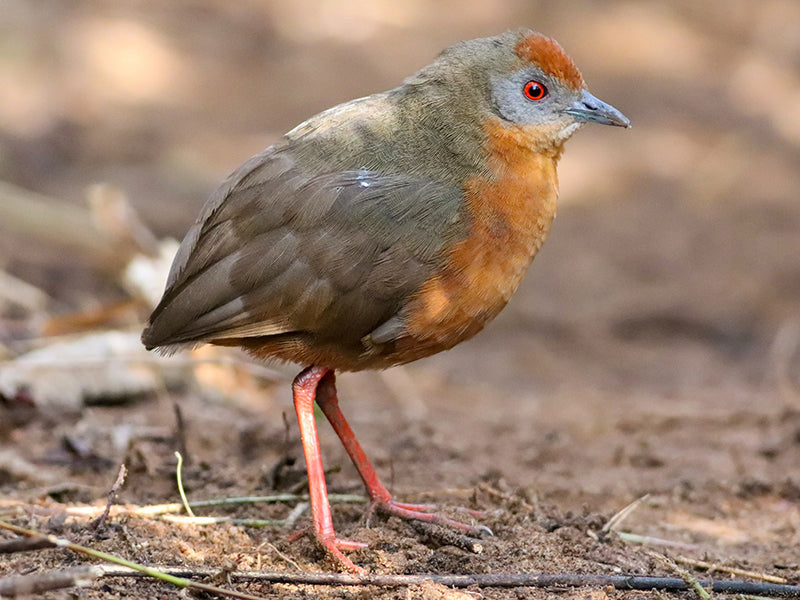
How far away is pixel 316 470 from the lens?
414 cm

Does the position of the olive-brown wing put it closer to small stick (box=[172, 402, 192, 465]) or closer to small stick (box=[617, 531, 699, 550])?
small stick (box=[172, 402, 192, 465])

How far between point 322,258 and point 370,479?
1005 millimetres

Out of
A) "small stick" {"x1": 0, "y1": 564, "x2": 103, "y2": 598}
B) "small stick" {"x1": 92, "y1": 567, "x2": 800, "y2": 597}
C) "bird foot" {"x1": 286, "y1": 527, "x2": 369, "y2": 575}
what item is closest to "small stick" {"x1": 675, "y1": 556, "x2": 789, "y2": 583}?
"small stick" {"x1": 92, "y1": 567, "x2": 800, "y2": 597}

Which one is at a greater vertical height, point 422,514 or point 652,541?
point 422,514

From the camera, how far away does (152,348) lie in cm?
431

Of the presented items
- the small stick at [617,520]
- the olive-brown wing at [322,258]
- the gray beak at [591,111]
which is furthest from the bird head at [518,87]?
the small stick at [617,520]

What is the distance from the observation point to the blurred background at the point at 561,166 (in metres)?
7.95

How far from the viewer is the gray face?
14.8 ft

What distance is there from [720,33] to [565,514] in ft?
26.9

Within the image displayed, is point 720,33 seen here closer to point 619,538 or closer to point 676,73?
point 676,73

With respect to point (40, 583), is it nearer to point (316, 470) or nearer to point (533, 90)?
point (316, 470)

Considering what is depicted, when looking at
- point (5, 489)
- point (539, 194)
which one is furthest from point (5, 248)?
point (539, 194)

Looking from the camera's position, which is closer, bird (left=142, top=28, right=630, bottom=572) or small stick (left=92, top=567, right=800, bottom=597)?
small stick (left=92, top=567, right=800, bottom=597)

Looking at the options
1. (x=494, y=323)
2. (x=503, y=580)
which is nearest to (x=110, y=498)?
(x=503, y=580)
